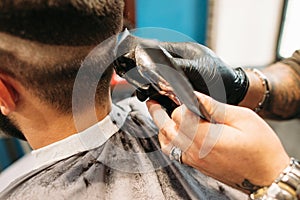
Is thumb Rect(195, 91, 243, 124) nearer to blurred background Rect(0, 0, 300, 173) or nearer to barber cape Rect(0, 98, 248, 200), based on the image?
barber cape Rect(0, 98, 248, 200)

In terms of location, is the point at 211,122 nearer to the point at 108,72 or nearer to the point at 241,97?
the point at 108,72

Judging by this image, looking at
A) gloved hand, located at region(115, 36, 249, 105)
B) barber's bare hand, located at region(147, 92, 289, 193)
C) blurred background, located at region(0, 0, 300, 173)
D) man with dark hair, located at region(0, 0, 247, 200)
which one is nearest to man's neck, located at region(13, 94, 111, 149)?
man with dark hair, located at region(0, 0, 247, 200)

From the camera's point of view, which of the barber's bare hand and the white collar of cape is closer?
the barber's bare hand

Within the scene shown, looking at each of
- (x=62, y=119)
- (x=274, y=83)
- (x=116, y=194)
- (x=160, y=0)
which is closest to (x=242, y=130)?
(x=116, y=194)

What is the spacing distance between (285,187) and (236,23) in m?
2.05

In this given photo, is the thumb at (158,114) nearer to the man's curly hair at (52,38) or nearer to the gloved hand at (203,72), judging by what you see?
the gloved hand at (203,72)

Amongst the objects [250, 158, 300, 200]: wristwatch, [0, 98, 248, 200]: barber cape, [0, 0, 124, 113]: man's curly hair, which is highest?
[0, 0, 124, 113]: man's curly hair

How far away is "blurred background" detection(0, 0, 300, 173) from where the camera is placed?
2.50m

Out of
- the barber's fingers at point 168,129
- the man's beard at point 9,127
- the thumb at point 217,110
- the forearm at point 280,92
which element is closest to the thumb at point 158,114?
the barber's fingers at point 168,129

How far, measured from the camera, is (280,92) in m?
1.33

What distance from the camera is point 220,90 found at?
3.52 ft

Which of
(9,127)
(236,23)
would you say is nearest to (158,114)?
(9,127)

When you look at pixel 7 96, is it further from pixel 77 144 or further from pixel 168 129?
pixel 168 129

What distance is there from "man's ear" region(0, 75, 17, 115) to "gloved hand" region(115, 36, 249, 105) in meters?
0.27
